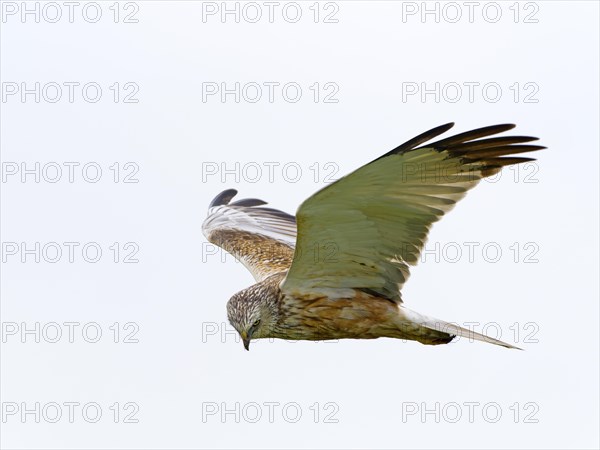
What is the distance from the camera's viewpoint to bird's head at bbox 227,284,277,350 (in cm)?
1019

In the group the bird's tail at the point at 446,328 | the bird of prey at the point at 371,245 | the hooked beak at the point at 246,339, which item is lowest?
the hooked beak at the point at 246,339

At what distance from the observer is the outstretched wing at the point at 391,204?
29.7ft

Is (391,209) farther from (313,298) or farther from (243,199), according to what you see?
(243,199)

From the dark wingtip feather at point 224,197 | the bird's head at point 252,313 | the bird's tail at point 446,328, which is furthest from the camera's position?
the dark wingtip feather at point 224,197

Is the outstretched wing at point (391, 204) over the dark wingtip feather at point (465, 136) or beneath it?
beneath

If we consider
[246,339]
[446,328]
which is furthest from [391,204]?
[246,339]

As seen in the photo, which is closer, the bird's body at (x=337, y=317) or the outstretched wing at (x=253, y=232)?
the bird's body at (x=337, y=317)

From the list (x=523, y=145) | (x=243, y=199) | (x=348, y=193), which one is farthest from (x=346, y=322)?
(x=243, y=199)

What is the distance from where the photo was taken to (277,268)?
12.3 metres

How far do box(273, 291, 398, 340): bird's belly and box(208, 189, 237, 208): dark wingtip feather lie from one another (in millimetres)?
5087

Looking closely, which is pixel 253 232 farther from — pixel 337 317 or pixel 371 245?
pixel 371 245

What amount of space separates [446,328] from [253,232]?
439 centimetres

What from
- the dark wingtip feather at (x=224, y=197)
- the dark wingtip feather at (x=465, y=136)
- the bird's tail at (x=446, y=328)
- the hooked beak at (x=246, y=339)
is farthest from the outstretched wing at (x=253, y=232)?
the dark wingtip feather at (x=465, y=136)

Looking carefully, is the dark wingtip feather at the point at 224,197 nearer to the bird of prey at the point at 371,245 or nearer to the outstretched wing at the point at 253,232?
the outstretched wing at the point at 253,232
